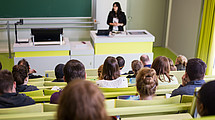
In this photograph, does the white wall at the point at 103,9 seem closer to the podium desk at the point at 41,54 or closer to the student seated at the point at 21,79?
the podium desk at the point at 41,54

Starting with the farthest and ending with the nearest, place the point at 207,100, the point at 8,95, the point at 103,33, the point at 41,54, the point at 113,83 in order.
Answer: the point at 103,33 → the point at 41,54 → the point at 113,83 → the point at 8,95 → the point at 207,100

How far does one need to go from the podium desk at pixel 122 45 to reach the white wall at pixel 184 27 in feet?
4.47

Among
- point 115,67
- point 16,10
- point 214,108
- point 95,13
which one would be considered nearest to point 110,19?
point 95,13

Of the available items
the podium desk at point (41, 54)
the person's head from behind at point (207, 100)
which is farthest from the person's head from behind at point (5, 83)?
the podium desk at point (41, 54)

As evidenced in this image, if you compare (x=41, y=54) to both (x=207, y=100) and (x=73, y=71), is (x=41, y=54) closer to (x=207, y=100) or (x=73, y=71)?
(x=73, y=71)

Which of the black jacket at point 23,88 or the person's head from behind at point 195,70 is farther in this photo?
the black jacket at point 23,88

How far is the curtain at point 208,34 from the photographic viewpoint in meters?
5.74

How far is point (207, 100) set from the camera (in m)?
1.54

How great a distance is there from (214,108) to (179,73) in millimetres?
2564

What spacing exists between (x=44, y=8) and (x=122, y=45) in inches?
109

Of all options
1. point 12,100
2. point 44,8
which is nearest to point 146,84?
point 12,100

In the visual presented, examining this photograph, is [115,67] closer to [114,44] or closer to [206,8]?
[114,44]

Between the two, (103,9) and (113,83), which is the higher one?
(103,9)

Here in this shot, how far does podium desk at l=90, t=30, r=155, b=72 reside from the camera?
5949 mm
